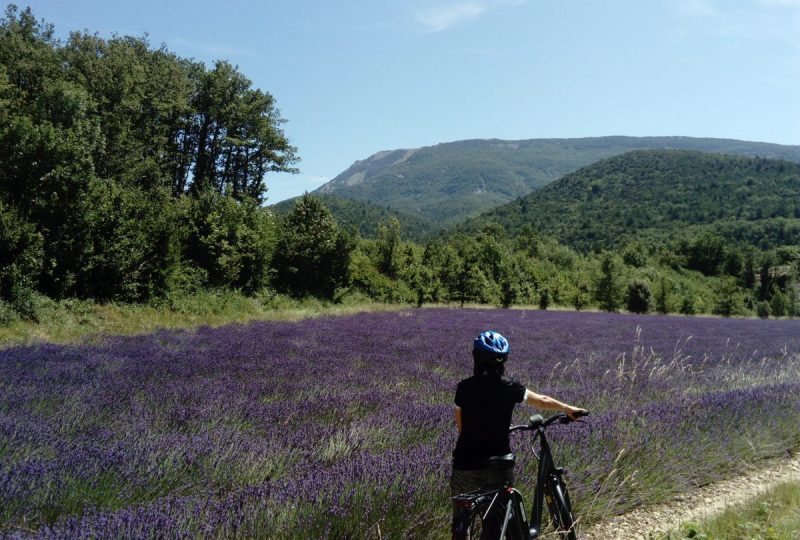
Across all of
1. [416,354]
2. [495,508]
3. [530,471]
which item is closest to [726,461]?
[530,471]

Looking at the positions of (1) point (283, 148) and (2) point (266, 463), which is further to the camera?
(1) point (283, 148)

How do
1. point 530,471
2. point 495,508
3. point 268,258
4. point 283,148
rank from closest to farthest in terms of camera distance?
point 495,508, point 530,471, point 268,258, point 283,148

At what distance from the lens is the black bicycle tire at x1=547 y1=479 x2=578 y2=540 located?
265 cm

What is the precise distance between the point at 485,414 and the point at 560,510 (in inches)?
34.8

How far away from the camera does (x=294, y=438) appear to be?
11.7 feet

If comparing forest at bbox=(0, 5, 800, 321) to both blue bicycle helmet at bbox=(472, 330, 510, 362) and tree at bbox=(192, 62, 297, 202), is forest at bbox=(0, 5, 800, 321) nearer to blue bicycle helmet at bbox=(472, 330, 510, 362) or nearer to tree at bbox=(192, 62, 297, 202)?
tree at bbox=(192, 62, 297, 202)

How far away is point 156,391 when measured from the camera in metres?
4.73

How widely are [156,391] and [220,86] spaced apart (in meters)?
31.5

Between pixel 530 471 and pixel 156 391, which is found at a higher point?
pixel 156 391

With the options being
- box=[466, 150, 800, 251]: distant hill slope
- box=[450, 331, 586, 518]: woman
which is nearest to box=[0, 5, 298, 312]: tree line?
box=[450, 331, 586, 518]: woman

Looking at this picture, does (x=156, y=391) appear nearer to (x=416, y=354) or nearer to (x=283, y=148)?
(x=416, y=354)

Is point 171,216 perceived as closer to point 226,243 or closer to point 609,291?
point 226,243

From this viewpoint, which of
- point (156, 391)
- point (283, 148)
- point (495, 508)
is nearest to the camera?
point (495, 508)

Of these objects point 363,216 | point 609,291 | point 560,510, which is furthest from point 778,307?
point 363,216
